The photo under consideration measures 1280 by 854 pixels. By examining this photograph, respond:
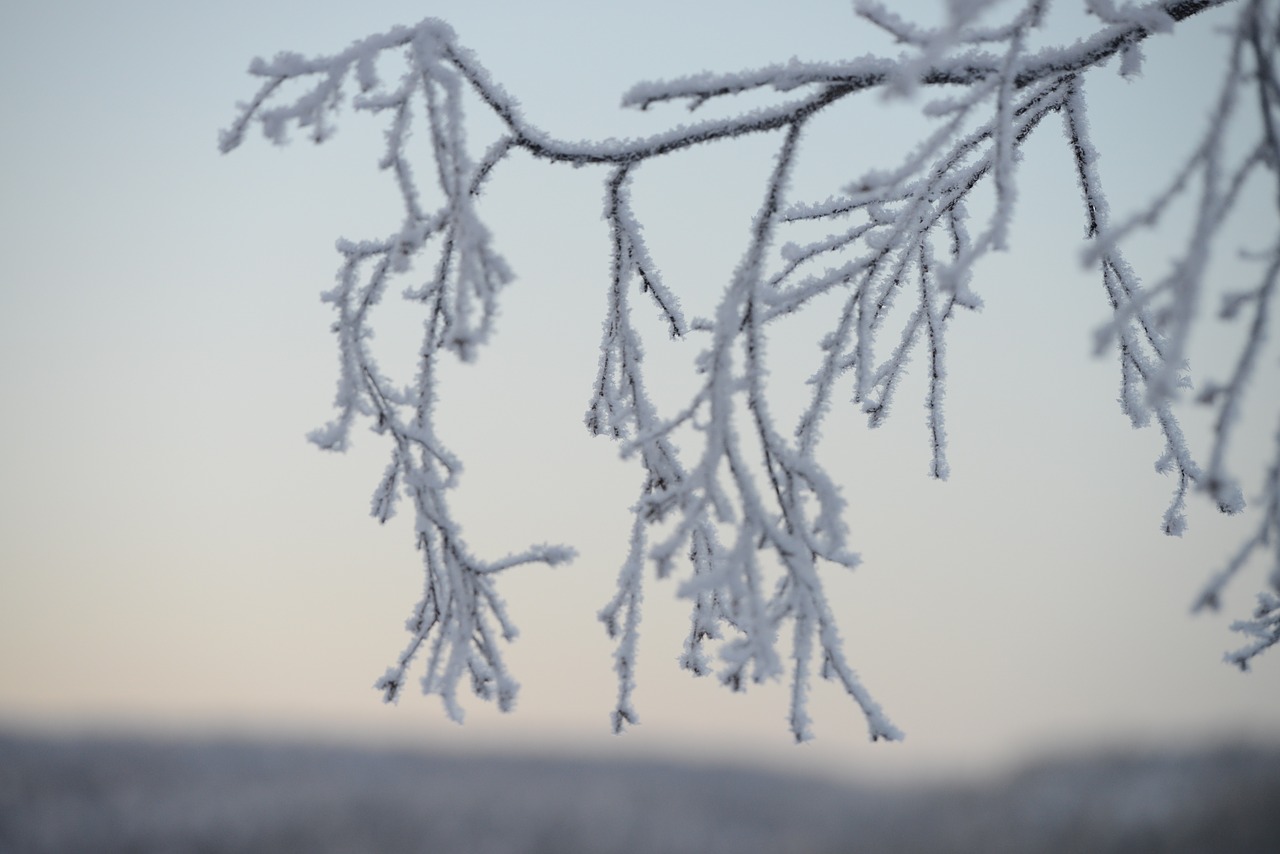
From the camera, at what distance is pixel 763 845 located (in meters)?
43.4

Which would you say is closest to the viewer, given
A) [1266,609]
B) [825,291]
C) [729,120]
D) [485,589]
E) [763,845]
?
[729,120]

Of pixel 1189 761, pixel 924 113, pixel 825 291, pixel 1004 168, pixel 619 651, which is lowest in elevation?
pixel 619 651

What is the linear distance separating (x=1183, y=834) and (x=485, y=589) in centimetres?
2844

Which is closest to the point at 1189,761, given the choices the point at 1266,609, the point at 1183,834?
the point at 1183,834

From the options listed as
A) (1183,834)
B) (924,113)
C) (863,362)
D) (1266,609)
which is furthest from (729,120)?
(1183,834)

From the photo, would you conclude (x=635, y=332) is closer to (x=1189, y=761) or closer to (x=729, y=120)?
(x=729, y=120)

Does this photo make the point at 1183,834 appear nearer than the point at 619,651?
No

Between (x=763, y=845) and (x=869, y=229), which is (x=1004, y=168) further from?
(x=763, y=845)

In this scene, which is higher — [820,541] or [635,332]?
[635,332]

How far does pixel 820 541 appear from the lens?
5.84ft

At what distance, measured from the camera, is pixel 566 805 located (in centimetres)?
4372

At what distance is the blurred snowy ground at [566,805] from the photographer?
1073 inches

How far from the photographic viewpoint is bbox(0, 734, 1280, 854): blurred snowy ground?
27.2 metres

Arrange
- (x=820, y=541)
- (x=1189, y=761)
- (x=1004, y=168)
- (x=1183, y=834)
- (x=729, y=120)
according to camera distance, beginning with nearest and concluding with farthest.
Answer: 1. (x=1004, y=168)
2. (x=820, y=541)
3. (x=729, y=120)
4. (x=1183, y=834)
5. (x=1189, y=761)
